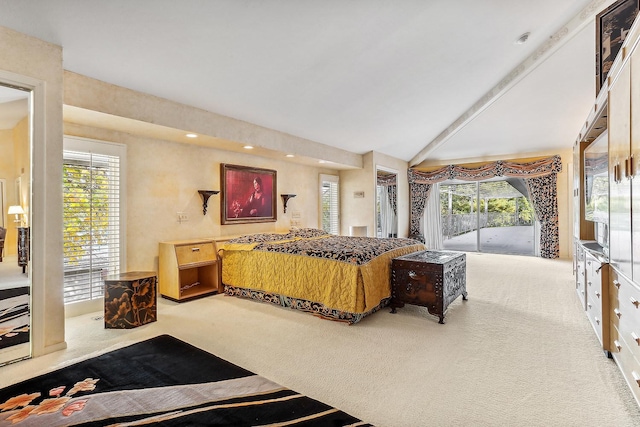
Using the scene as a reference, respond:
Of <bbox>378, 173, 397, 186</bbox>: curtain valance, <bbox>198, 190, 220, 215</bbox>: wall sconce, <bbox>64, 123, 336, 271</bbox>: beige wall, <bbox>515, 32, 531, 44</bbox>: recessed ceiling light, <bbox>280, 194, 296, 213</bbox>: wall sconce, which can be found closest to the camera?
<bbox>515, 32, 531, 44</bbox>: recessed ceiling light

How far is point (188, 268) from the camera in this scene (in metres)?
4.20

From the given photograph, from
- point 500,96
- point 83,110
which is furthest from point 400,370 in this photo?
point 500,96

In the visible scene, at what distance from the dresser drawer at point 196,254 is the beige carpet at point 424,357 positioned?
516mm

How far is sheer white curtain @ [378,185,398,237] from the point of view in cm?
848

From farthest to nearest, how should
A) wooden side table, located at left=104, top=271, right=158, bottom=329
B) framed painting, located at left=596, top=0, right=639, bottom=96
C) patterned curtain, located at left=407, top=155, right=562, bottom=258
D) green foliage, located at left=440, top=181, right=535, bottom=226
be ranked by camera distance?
green foliage, located at left=440, top=181, right=535, bottom=226 < patterned curtain, located at left=407, top=155, right=562, bottom=258 < wooden side table, located at left=104, top=271, right=158, bottom=329 < framed painting, located at left=596, top=0, right=639, bottom=96

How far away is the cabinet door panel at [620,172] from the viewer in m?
1.95


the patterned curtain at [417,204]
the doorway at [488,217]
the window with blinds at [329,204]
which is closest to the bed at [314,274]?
the window with blinds at [329,204]

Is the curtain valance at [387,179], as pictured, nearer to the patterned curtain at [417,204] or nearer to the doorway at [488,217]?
the patterned curtain at [417,204]

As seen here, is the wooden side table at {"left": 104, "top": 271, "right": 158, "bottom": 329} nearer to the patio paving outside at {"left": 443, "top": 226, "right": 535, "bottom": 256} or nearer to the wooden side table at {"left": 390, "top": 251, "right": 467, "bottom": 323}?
the wooden side table at {"left": 390, "top": 251, "right": 467, "bottom": 323}

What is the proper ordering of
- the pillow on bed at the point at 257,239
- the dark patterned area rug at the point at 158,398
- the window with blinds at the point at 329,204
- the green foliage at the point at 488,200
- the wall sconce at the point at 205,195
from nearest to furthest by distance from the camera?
the dark patterned area rug at the point at 158,398
the pillow on bed at the point at 257,239
the wall sconce at the point at 205,195
the window with blinds at the point at 329,204
the green foliage at the point at 488,200

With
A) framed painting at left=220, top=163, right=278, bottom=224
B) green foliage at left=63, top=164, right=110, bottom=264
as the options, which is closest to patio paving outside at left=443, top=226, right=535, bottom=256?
framed painting at left=220, top=163, right=278, bottom=224

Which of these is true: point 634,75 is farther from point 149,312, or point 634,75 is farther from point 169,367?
point 149,312

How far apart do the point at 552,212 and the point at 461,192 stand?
2.08m

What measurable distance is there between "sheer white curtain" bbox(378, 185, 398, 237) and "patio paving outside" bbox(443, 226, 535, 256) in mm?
1900
